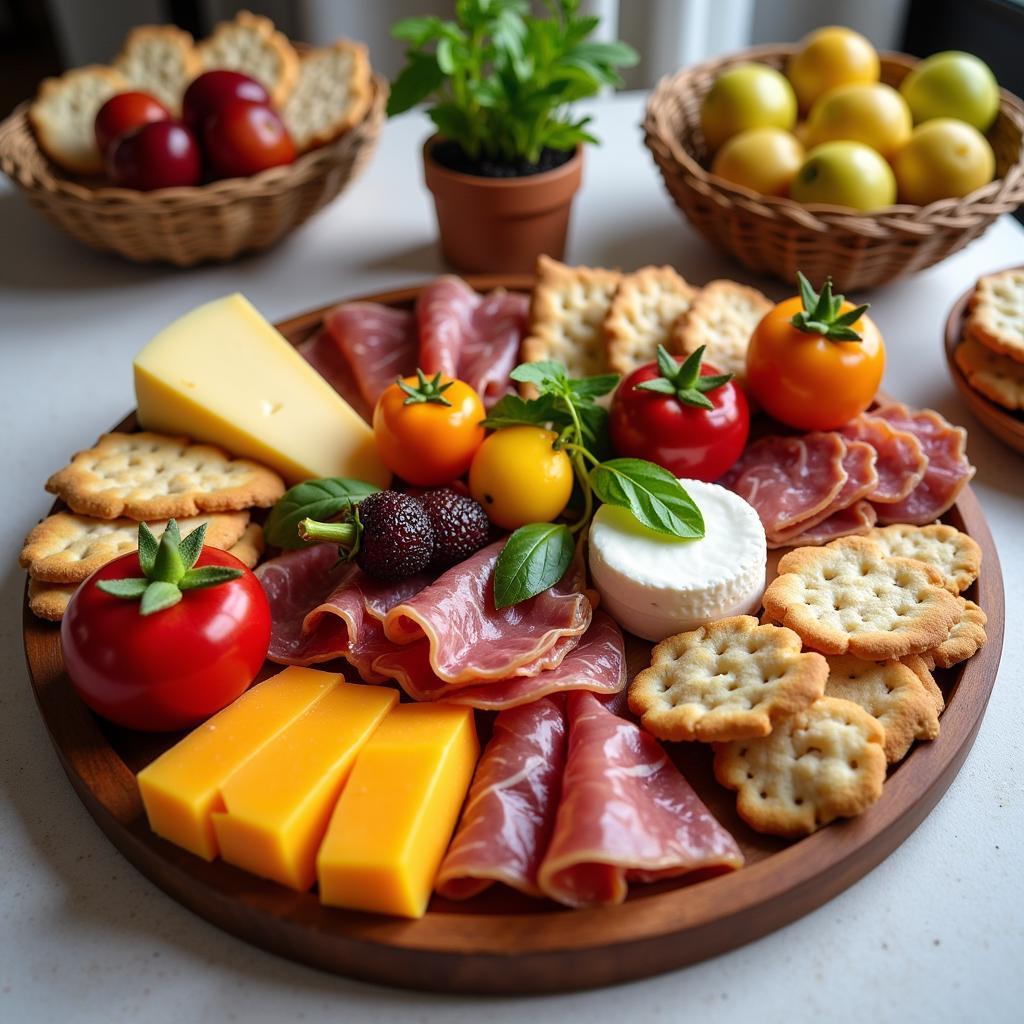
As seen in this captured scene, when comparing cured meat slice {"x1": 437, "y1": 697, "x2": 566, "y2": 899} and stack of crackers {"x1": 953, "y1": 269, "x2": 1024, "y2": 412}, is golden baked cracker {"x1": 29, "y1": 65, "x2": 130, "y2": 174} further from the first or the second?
stack of crackers {"x1": 953, "y1": 269, "x2": 1024, "y2": 412}

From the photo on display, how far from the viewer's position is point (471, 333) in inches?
83.7

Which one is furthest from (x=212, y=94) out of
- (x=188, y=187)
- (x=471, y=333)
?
(x=471, y=333)

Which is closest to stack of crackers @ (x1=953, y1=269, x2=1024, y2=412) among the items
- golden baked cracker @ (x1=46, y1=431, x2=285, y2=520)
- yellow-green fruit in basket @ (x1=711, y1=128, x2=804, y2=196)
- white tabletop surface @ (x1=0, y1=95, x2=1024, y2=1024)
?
white tabletop surface @ (x1=0, y1=95, x2=1024, y2=1024)

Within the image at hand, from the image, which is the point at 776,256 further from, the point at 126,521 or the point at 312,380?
the point at 126,521

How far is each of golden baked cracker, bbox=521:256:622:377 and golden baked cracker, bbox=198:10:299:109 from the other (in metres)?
1.16

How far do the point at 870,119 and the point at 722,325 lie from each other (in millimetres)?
739

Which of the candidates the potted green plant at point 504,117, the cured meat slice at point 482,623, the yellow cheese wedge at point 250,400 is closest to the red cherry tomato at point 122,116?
the potted green plant at point 504,117

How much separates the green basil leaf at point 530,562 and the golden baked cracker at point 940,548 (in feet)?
1.74

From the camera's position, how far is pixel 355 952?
1.20 meters

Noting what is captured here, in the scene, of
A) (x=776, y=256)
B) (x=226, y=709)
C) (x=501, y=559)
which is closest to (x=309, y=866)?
(x=226, y=709)

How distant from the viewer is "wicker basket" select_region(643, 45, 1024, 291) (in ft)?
6.88

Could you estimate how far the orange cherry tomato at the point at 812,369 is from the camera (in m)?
1.77

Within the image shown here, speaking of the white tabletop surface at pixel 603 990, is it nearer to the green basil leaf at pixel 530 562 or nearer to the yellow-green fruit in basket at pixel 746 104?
the green basil leaf at pixel 530 562

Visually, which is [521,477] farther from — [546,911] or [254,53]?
[254,53]
